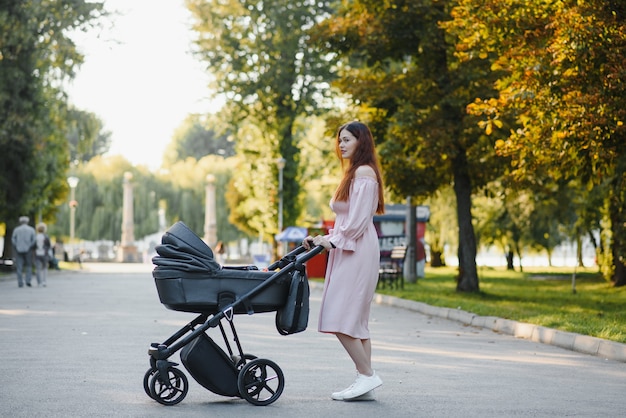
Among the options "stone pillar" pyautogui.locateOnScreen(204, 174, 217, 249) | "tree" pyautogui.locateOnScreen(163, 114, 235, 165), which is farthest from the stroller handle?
"tree" pyautogui.locateOnScreen(163, 114, 235, 165)

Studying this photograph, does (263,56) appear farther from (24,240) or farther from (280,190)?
(24,240)

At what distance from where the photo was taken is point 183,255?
25.0ft

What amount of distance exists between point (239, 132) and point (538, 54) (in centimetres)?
3531

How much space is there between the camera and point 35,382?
9.02m

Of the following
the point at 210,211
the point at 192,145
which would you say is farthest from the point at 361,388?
the point at 192,145

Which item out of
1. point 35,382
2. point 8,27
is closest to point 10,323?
point 35,382

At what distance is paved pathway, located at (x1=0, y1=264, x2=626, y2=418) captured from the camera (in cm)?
779

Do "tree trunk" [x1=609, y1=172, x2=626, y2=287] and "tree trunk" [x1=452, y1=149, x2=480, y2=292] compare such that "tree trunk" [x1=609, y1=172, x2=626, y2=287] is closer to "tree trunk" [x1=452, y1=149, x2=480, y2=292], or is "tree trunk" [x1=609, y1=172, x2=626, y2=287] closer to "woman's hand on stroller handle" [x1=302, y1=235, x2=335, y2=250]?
"tree trunk" [x1=452, y1=149, x2=480, y2=292]

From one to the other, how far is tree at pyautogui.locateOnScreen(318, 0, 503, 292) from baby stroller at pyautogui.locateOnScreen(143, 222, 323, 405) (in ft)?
53.7

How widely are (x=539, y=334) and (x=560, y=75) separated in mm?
4175

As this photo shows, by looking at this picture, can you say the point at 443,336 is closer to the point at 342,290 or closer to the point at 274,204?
the point at 342,290

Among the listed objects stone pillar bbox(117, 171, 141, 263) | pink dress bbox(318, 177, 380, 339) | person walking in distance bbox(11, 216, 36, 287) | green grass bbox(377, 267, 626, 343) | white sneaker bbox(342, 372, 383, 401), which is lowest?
white sneaker bbox(342, 372, 383, 401)

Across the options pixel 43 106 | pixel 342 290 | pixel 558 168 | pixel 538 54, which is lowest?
Result: pixel 342 290

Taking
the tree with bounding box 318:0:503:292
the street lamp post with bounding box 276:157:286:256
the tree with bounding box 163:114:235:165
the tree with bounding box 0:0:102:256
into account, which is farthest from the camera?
the tree with bounding box 163:114:235:165
